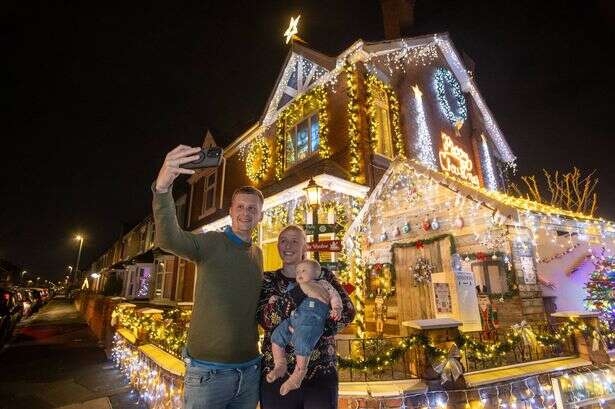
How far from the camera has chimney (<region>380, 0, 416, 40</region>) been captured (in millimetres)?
13133

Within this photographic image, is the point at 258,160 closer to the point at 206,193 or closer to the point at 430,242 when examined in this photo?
the point at 206,193

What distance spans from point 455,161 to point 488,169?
2790 mm

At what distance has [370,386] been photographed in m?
4.46

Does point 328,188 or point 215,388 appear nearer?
point 215,388

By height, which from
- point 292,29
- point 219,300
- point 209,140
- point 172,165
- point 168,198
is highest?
point 292,29

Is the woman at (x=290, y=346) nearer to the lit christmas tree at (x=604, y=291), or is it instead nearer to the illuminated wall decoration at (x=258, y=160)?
the lit christmas tree at (x=604, y=291)

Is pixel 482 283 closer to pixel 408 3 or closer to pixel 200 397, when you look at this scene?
pixel 200 397

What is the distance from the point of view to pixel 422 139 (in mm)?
11742

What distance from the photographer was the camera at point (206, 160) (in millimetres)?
2137

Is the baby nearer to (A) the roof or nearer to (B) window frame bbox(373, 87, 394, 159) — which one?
(A) the roof

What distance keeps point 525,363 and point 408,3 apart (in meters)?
14.1

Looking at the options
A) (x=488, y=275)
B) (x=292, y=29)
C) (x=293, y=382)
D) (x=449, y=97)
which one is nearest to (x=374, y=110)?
(x=292, y=29)

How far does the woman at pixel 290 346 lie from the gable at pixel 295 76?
10.7 metres

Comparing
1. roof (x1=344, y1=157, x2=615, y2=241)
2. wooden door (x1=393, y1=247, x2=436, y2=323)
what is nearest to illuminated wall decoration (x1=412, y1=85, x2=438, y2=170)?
roof (x1=344, y1=157, x2=615, y2=241)
